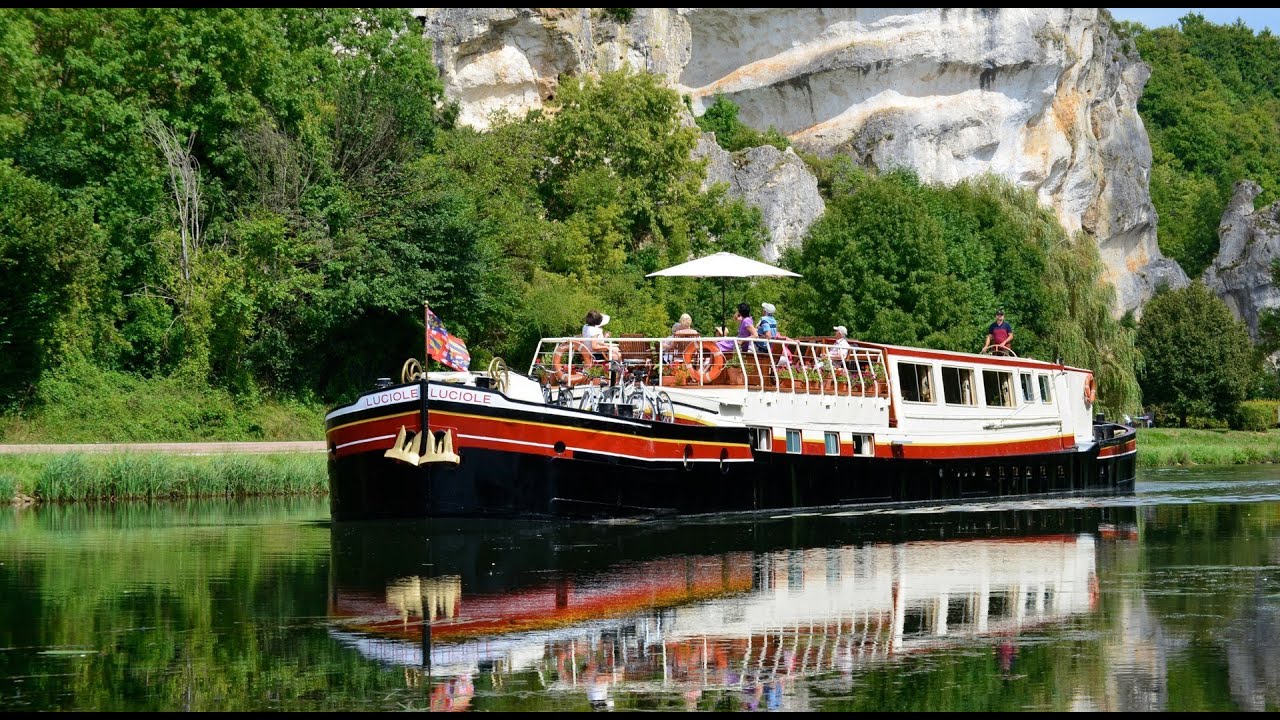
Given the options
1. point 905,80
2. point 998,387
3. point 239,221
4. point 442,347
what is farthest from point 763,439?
point 905,80

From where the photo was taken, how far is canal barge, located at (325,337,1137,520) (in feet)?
89.8

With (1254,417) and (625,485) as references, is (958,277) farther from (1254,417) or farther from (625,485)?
(625,485)

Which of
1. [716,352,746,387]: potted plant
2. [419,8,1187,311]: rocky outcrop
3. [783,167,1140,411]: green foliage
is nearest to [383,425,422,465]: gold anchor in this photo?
[716,352,746,387]: potted plant

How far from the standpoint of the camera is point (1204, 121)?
153875 mm

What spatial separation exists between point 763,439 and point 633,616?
46.6 feet

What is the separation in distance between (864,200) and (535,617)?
47.9 m

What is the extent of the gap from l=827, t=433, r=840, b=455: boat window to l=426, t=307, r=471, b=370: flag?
8.64m

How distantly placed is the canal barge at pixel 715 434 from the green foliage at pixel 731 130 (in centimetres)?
5538

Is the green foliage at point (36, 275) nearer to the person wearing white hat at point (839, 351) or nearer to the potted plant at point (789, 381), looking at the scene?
the potted plant at point (789, 381)

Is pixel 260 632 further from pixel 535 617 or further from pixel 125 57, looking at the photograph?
pixel 125 57

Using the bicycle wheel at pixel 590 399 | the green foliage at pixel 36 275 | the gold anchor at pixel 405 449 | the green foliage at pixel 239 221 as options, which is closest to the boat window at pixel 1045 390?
the bicycle wheel at pixel 590 399

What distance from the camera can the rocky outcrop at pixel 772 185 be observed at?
87.9 m

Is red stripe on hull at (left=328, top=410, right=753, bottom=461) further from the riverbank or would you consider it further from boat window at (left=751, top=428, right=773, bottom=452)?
the riverbank

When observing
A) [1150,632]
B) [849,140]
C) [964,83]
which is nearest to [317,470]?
[1150,632]
